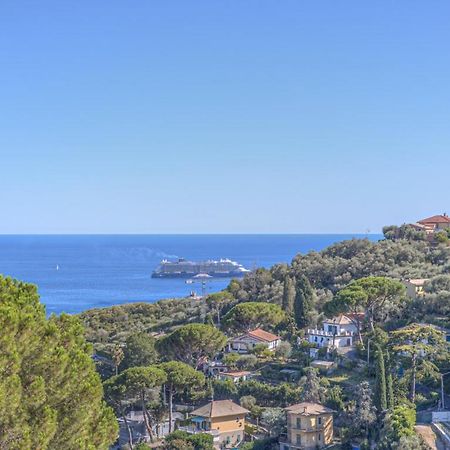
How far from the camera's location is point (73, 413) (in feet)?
43.6

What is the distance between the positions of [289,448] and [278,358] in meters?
12.4

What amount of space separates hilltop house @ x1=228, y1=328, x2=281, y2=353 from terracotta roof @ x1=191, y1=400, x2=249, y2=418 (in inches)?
397

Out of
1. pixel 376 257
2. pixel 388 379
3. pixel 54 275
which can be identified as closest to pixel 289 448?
pixel 388 379

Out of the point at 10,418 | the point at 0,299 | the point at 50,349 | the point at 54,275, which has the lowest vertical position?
the point at 54,275

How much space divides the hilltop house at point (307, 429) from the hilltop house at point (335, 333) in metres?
11.1

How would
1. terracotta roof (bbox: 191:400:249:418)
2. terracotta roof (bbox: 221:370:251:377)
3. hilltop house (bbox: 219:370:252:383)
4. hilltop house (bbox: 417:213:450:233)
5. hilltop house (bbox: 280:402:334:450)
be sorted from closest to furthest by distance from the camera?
hilltop house (bbox: 280:402:334:450)
terracotta roof (bbox: 191:400:249:418)
hilltop house (bbox: 219:370:252:383)
terracotta roof (bbox: 221:370:251:377)
hilltop house (bbox: 417:213:450:233)

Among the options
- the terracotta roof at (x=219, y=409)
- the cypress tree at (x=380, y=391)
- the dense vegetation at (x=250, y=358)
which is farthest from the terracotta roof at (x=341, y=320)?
the cypress tree at (x=380, y=391)

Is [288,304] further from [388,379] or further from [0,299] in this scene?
[0,299]

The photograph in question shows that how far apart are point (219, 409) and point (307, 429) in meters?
5.38

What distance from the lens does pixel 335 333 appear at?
150 ft

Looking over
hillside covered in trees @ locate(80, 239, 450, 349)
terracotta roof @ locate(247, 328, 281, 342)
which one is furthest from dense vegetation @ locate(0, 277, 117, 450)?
hillside covered in trees @ locate(80, 239, 450, 349)

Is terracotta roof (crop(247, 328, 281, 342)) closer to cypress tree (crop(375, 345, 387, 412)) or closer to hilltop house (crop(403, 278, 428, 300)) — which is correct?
hilltop house (crop(403, 278, 428, 300))

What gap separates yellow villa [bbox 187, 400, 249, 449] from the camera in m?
34.7

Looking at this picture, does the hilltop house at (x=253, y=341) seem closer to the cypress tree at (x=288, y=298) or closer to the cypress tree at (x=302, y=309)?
the cypress tree at (x=302, y=309)
